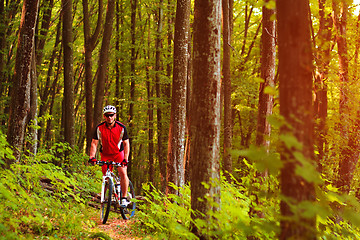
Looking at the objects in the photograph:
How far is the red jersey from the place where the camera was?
26.2ft

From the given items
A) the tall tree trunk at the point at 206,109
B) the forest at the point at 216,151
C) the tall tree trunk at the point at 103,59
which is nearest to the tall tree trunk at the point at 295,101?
the forest at the point at 216,151

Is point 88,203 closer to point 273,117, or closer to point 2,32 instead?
point 273,117

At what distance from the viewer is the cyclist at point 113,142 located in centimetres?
794

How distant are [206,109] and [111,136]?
359 centimetres

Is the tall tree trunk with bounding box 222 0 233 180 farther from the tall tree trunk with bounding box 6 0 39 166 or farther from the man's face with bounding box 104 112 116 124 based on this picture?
the tall tree trunk with bounding box 6 0 39 166

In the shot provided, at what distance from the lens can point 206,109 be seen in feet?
16.7

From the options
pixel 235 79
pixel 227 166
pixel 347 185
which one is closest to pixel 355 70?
pixel 347 185

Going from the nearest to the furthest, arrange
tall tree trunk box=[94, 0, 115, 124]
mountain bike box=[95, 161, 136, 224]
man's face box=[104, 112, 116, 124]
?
man's face box=[104, 112, 116, 124]
mountain bike box=[95, 161, 136, 224]
tall tree trunk box=[94, 0, 115, 124]

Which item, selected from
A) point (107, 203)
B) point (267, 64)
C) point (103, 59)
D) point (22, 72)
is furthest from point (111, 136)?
point (103, 59)

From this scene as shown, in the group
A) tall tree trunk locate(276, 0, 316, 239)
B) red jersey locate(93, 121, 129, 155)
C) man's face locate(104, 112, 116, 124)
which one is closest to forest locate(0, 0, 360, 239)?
tall tree trunk locate(276, 0, 316, 239)

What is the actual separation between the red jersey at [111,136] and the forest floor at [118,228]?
1665 mm

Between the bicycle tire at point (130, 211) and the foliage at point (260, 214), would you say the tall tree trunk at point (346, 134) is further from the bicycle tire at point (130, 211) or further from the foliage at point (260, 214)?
the bicycle tire at point (130, 211)

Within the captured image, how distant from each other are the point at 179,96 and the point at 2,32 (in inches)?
549

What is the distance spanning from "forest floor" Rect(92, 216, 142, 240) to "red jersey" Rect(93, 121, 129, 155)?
5.46 feet
